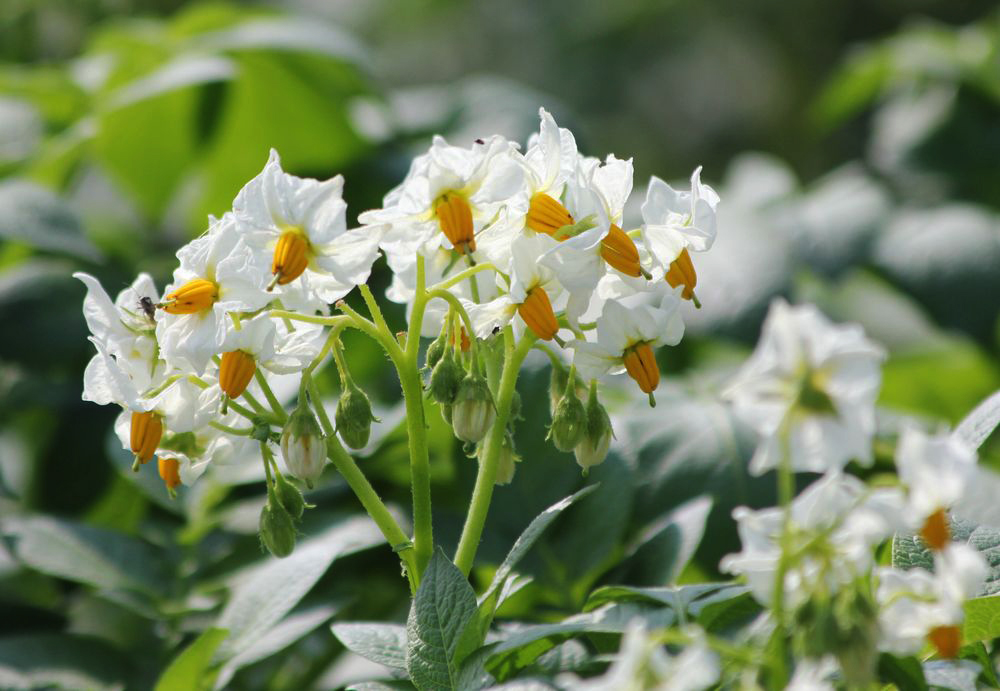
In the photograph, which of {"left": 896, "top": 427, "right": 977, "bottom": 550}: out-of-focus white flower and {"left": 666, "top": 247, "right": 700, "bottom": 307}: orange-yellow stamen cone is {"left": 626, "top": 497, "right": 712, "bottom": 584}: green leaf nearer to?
{"left": 666, "top": 247, "right": 700, "bottom": 307}: orange-yellow stamen cone

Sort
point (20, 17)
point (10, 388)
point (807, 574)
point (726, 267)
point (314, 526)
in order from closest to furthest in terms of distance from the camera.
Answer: point (807, 574) < point (314, 526) < point (10, 388) < point (726, 267) < point (20, 17)

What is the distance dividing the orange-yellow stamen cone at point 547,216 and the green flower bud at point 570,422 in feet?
0.34

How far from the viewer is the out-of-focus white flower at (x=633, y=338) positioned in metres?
0.58

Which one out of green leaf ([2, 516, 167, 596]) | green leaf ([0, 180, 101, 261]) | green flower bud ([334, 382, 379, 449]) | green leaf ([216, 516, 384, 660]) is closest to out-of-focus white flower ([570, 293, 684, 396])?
green flower bud ([334, 382, 379, 449])

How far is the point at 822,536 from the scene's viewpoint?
1.38ft

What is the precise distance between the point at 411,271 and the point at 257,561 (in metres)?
0.36

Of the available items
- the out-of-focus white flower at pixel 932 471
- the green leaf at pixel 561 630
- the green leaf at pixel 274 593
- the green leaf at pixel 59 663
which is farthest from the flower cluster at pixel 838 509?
the green leaf at pixel 59 663

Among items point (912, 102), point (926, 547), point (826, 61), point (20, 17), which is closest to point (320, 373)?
point (926, 547)

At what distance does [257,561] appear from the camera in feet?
2.91

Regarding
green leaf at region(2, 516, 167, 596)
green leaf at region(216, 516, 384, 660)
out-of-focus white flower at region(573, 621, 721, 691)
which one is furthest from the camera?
green leaf at region(2, 516, 167, 596)

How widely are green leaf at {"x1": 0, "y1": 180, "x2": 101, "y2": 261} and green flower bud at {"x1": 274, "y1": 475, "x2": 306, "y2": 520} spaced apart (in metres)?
0.59

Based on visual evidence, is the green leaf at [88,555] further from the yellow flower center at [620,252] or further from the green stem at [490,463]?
the yellow flower center at [620,252]

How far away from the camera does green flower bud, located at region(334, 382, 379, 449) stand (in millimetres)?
593

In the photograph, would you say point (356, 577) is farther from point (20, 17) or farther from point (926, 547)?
point (20, 17)
